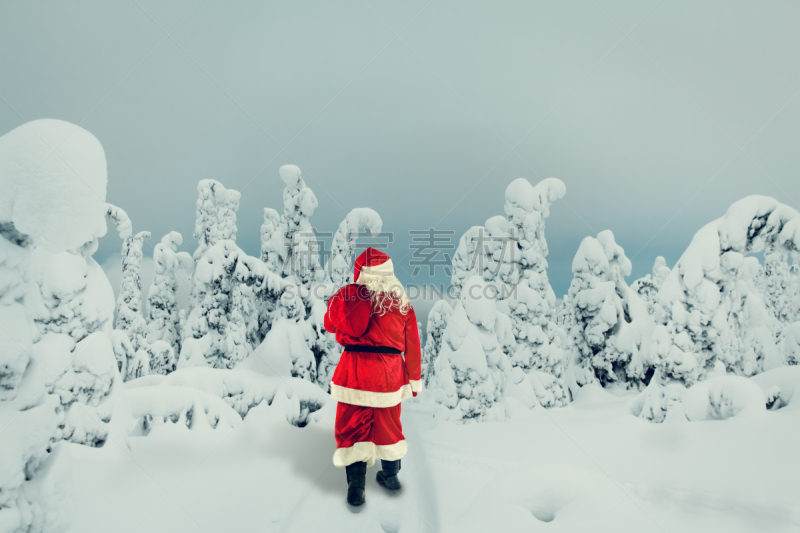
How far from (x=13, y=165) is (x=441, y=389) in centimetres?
921

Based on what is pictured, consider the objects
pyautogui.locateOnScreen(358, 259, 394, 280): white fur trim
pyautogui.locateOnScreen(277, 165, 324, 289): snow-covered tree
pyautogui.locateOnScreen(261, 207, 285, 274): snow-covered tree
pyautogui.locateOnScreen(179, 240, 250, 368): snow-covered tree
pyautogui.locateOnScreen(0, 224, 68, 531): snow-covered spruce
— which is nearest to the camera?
pyautogui.locateOnScreen(0, 224, 68, 531): snow-covered spruce

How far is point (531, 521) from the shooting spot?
12.1 ft

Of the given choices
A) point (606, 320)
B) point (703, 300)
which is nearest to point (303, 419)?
point (703, 300)

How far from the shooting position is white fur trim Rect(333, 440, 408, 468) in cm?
410

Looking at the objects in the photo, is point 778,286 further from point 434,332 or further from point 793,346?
point 434,332

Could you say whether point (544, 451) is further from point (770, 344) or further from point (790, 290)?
point (790, 290)

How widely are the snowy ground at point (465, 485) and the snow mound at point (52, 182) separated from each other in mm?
2748

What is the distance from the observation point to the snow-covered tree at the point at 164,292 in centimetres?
1875

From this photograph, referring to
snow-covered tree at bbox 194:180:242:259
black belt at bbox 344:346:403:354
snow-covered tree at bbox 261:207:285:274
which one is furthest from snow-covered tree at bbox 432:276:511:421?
snow-covered tree at bbox 194:180:242:259

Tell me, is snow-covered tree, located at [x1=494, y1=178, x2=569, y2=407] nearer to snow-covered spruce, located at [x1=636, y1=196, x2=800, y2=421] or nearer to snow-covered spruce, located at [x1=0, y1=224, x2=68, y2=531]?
snow-covered spruce, located at [x1=636, y1=196, x2=800, y2=421]

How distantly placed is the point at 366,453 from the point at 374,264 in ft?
7.38

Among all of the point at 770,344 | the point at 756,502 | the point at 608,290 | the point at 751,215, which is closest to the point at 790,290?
the point at 770,344

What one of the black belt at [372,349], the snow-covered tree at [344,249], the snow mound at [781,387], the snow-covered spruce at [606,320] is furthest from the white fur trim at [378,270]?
the snow-covered spruce at [606,320]

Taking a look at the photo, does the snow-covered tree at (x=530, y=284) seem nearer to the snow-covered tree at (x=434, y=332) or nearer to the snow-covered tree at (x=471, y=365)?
the snow-covered tree at (x=471, y=365)
